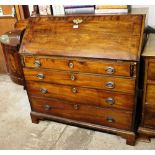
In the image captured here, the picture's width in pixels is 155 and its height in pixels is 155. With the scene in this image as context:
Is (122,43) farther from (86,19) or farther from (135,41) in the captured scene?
(86,19)

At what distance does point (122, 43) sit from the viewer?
1.67 metres

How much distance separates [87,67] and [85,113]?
50 cm

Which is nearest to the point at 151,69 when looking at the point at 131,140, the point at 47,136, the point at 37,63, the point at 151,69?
the point at 151,69

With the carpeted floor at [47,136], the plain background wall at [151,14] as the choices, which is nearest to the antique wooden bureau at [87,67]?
the carpeted floor at [47,136]

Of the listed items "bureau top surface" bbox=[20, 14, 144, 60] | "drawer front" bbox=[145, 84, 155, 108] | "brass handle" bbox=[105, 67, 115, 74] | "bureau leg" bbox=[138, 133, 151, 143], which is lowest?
"bureau leg" bbox=[138, 133, 151, 143]

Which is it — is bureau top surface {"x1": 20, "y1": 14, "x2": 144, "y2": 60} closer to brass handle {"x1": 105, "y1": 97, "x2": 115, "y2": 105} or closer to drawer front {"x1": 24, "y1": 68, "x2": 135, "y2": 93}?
drawer front {"x1": 24, "y1": 68, "x2": 135, "y2": 93}

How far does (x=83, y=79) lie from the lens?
1857 millimetres

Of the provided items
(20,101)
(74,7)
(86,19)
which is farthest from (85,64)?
(20,101)

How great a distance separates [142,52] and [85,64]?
454 mm

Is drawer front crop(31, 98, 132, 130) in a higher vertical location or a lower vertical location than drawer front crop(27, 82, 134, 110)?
lower

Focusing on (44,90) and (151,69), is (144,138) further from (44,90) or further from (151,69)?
(44,90)

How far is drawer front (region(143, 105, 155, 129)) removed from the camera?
1.80 m

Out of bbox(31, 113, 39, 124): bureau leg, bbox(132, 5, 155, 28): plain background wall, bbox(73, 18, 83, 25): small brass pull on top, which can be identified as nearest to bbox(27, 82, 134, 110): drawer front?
bbox(31, 113, 39, 124): bureau leg
